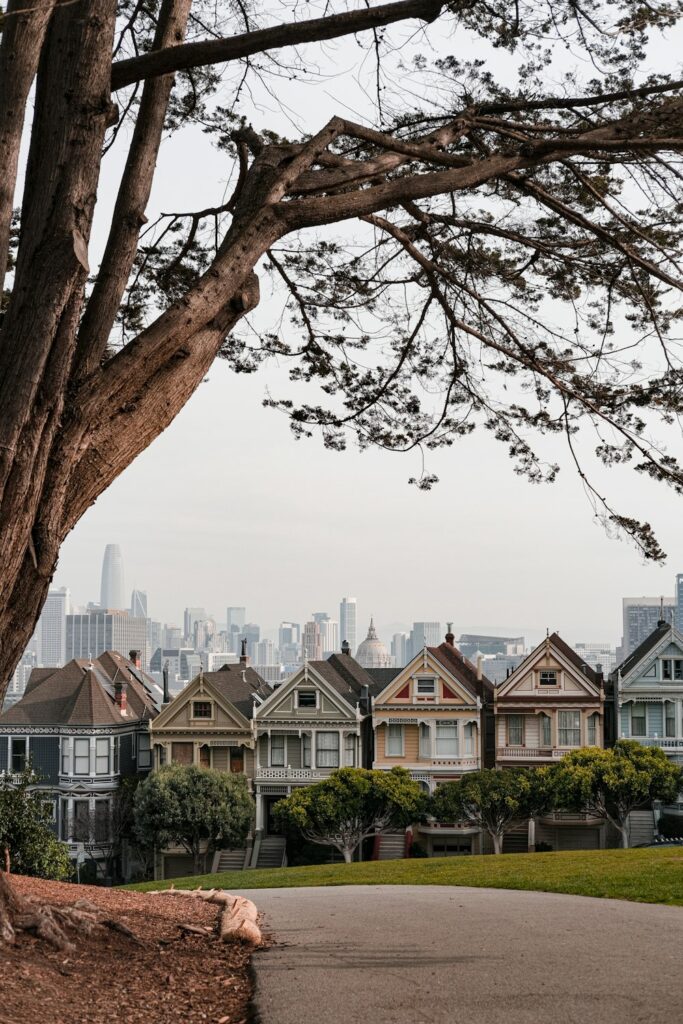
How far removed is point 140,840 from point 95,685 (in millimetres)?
7418

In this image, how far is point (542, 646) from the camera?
40875 mm

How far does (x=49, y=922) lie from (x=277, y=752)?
111 feet

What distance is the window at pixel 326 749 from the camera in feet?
133

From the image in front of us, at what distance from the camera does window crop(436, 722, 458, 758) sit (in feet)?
132

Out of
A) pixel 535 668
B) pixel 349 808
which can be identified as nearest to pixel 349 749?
pixel 349 808

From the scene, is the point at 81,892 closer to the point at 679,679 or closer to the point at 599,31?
the point at 599,31

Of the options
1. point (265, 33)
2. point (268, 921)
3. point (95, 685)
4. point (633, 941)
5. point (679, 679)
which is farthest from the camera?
point (95, 685)

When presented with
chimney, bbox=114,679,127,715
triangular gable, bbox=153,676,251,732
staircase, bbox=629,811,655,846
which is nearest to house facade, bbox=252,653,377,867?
triangular gable, bbox=153,676,251,732

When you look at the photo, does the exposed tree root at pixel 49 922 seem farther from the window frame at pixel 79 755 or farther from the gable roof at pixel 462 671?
the window frame at pixel 79 755

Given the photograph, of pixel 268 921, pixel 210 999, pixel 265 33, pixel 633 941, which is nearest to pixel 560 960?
pixel 633 941

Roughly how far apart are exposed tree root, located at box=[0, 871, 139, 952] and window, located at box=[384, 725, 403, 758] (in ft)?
108

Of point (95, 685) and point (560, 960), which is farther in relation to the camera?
point (95, 685)

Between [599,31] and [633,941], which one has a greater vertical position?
[599,31]

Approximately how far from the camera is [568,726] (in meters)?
40.5
